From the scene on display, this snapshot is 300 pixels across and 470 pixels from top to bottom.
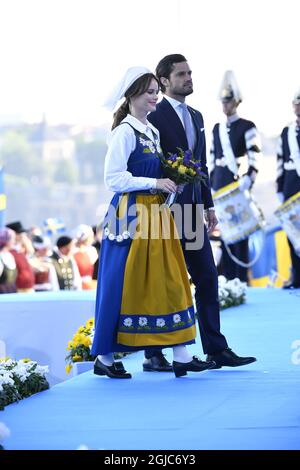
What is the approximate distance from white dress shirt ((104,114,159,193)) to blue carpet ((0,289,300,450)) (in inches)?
36.9

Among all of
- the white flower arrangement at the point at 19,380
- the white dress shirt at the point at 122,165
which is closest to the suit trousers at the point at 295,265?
the white dress shirt at the point at 122,165

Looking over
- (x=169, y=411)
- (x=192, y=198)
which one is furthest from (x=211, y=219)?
(x=169, y=411)

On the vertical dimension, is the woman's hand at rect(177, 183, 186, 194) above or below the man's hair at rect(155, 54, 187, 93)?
below

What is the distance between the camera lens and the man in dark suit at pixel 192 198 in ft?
21.9

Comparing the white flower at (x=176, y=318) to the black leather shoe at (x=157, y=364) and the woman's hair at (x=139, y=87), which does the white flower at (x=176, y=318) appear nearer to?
the black leather shoe at (x=157, y=364)

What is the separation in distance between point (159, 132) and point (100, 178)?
2852cm

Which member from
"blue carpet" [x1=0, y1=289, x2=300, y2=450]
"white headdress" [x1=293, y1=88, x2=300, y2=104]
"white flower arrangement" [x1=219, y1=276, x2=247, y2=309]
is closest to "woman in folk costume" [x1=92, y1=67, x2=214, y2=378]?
"blue carpet" [x1=0, y1=289, x2=300, y2=450]

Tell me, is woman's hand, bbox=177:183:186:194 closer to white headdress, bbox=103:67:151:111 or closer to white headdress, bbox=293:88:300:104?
white headdress, bbox=103:67:151:111

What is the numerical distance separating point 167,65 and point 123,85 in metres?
0.39

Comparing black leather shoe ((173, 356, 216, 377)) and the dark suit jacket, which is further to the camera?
the dark suit jacket

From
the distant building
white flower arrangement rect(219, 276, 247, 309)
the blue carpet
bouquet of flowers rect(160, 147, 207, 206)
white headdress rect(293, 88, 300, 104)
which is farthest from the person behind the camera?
the distant building

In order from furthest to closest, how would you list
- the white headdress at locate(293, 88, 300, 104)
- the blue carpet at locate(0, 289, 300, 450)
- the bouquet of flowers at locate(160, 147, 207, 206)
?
1. the white headdress at locate(293, 88, 300, 104)
2. the bouquet of flowers at locate(160, 147, 207, 206)
3. the blue carpet at locate(0, 289, 300, 450)

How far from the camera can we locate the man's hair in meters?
6.75

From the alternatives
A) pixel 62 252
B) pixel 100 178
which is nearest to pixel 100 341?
pixel 62 252
